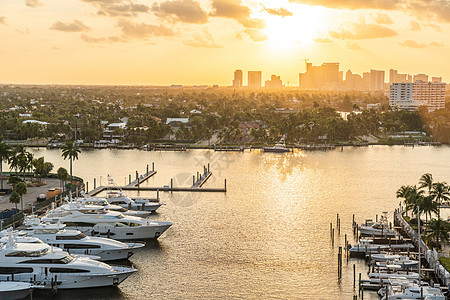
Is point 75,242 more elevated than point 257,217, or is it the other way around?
point 75,242

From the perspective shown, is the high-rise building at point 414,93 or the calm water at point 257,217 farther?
the high-rise building at point 414,93

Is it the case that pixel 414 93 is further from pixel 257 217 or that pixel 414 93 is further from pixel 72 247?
pixel 72 247

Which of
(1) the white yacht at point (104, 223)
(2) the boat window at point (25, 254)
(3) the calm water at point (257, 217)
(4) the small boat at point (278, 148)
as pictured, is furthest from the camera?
(4) the small boat at point (278, 148)

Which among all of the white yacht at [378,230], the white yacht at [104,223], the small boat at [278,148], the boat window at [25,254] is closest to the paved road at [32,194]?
the white yacht at [104,223]

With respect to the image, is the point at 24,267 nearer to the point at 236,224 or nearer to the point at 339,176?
the point at 236,224

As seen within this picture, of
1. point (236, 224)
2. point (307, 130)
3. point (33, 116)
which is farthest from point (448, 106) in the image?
point (236, 224)

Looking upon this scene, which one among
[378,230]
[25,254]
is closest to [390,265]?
[378,230]

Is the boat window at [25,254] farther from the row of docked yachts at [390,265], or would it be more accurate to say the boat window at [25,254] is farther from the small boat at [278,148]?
the small boat at [278,148]

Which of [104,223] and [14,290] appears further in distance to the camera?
[104,223]
